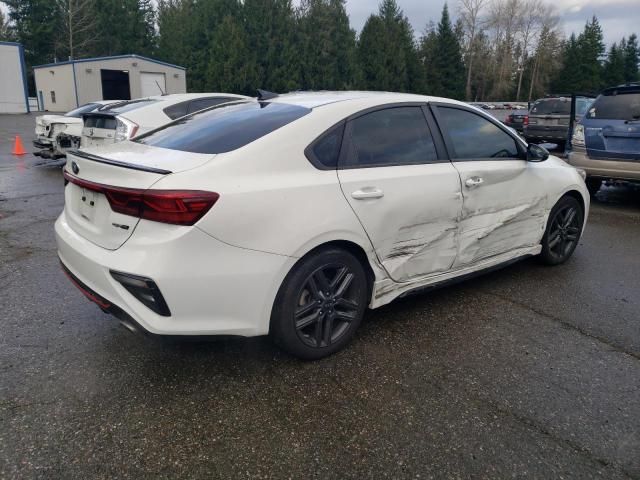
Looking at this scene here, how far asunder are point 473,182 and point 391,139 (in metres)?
0.75

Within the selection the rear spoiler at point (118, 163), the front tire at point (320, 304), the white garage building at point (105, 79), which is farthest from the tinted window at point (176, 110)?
the white garage building at point (105, 79)

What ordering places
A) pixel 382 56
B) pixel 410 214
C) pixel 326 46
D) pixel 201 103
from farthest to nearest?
pixel 382 56, pixel 326 46, pixel 201 103, pixel 410 214

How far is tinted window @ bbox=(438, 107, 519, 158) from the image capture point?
3711 mm

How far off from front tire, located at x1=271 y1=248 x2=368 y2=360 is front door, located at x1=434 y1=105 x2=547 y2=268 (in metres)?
1.03

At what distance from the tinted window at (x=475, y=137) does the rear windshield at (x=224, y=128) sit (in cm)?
123

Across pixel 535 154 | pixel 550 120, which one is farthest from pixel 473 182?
pixel 550 120

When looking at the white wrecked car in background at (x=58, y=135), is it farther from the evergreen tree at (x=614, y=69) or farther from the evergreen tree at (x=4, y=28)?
the evergreen tree at (x=614, y=69)

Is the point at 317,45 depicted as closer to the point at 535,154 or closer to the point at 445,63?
the point at 445,63

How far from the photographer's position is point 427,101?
365 centimetres

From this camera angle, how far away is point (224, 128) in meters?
3.13

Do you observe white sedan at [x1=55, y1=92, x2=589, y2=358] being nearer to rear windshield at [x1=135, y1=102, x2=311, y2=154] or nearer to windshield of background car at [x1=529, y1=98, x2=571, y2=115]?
rear windshield at [x1=135, y1=102, x2=311, y2=154]

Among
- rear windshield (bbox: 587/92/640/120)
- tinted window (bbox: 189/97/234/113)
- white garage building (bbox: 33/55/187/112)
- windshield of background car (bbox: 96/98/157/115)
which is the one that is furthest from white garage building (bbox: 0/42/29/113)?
rear windshield (bbox: 587/92/640/120)

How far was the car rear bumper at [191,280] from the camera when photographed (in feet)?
7.88

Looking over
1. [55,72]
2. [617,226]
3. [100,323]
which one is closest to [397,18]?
[55,72]
